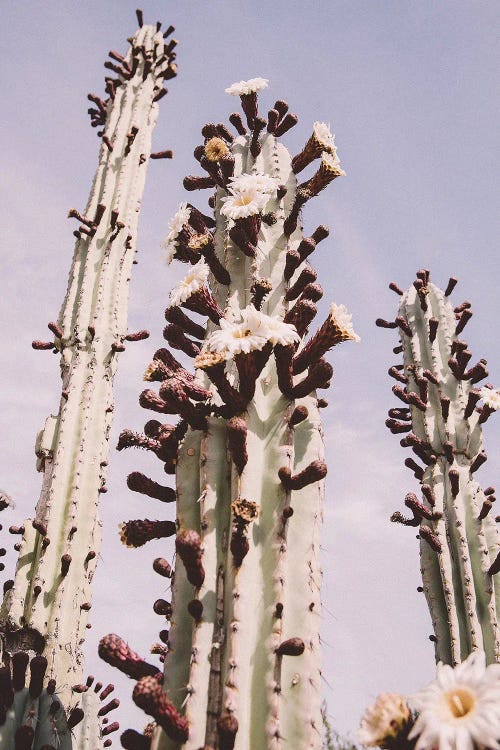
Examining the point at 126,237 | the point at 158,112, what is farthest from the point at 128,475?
the point at 158,112

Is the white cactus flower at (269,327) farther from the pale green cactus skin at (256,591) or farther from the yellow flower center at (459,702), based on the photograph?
the yellow flower center at (459,702)

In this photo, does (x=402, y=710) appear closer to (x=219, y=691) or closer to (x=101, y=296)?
(x=219, y=691)

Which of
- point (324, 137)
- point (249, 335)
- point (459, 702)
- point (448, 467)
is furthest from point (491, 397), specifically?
point (459, 702)

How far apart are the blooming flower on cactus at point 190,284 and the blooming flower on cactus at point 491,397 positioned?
3336 millimetres

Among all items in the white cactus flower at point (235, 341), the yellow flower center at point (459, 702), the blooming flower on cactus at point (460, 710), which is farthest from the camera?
the white cactus flower at point (235, 341)

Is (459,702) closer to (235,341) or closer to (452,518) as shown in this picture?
(235,341)

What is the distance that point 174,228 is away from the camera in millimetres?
3686

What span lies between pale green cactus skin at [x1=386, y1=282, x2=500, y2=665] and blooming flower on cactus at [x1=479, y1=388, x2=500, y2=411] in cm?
13

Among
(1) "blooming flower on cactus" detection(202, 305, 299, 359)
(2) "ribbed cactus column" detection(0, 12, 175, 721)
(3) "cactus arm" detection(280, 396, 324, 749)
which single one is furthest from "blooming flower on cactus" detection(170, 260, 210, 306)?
(2) "ribbed cactus column" detection(0, 12, 175, 721)

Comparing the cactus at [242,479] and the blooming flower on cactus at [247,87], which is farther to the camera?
the blooming flower on cactus at [247,87]

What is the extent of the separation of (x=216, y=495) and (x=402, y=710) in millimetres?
1059

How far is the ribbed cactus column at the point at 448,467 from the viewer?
15.1 ft

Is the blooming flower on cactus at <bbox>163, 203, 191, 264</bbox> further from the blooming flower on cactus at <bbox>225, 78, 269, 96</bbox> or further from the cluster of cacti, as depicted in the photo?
the blooming flower on cactus at <bbox>225, 78, 269, 96</bbox>

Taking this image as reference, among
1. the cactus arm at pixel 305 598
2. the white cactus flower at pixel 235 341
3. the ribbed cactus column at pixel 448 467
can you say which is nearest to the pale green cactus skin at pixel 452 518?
the ribbed cactus column at pixel 448 467
